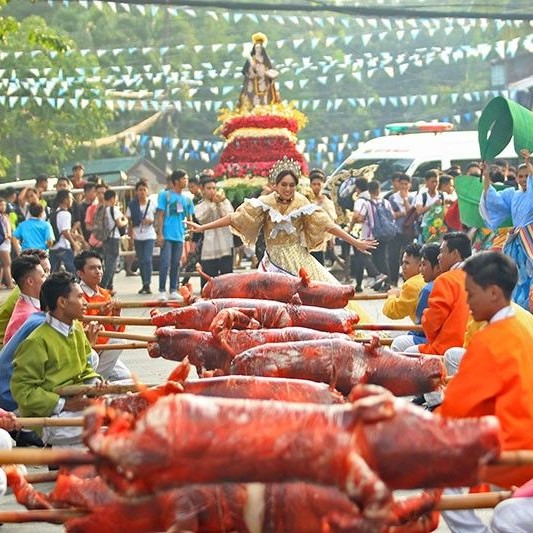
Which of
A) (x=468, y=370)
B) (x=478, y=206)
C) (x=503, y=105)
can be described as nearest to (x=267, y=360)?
(x=468, y=370)

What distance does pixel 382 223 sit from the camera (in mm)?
20219

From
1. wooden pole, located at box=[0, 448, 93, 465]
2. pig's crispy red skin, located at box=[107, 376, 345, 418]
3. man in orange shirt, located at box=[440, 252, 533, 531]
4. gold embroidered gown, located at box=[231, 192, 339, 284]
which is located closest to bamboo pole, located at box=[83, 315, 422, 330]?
gold embroidered gown, located at box=[231, 192, 339, 284]

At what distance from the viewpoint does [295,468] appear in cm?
404

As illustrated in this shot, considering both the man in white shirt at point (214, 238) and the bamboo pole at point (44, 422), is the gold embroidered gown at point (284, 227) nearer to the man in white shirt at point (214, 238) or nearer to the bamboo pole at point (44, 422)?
the bamboo pole at point (44, 422)

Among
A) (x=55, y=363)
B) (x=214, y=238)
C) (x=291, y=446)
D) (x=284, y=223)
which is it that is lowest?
(x=214, y=238)

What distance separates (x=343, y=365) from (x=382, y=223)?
1339 cm

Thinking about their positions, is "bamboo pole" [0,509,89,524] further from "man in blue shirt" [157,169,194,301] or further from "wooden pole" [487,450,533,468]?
"man in blue shirt" [157,169,194,301]

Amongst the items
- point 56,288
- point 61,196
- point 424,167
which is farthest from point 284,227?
point 424,167

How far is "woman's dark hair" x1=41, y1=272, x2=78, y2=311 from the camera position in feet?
25.9

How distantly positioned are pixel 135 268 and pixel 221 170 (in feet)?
9.64

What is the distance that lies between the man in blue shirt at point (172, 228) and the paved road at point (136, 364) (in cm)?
57

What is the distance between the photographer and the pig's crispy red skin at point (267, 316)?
8.22 m

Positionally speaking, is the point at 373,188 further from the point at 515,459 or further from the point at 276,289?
the point at 515,459

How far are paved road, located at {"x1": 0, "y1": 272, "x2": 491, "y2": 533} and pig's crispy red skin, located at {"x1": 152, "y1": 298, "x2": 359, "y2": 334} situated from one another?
1.20m
